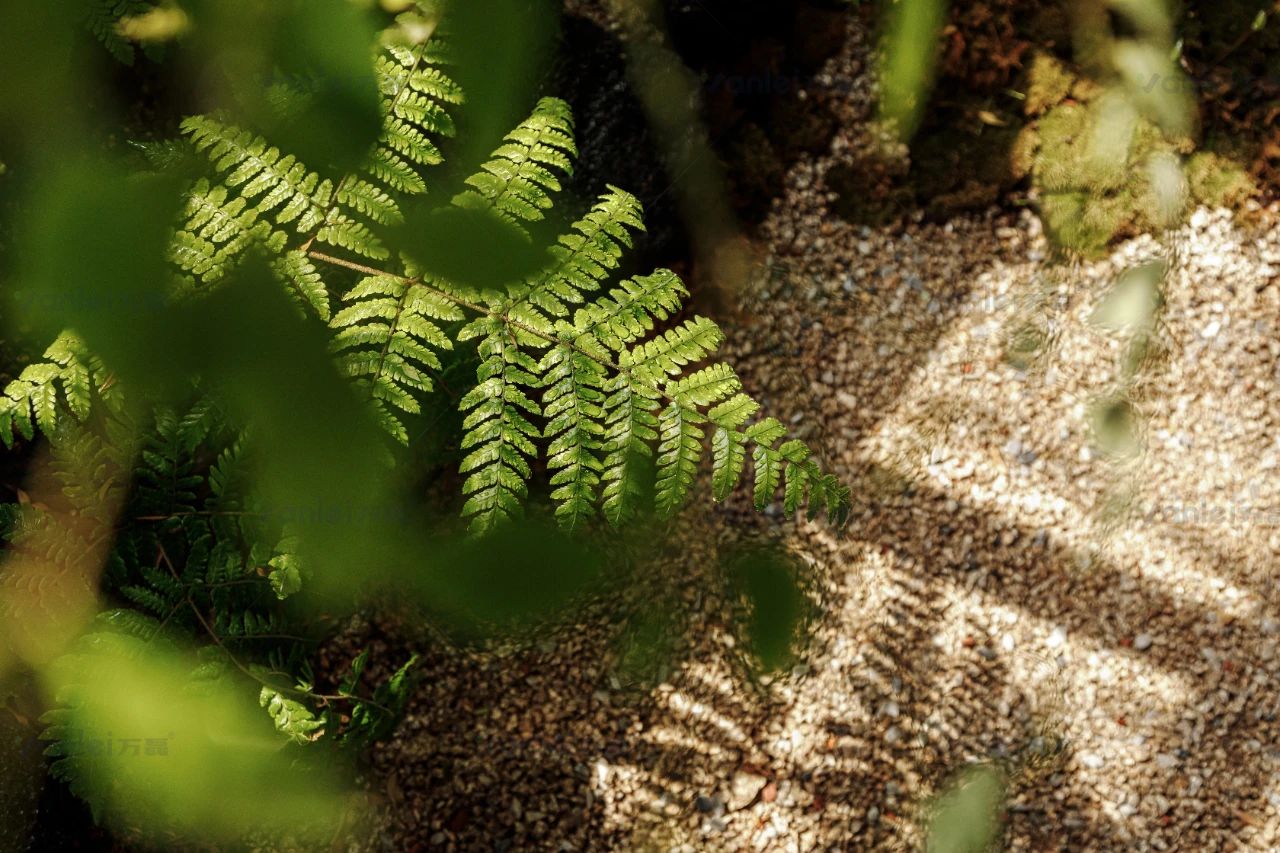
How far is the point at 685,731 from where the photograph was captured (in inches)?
109

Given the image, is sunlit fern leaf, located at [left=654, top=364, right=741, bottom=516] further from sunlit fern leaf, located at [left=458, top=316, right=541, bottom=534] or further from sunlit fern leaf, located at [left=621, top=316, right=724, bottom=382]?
sunlit fern leaf, located at [left=458, top=316, right=541, bottom=534]

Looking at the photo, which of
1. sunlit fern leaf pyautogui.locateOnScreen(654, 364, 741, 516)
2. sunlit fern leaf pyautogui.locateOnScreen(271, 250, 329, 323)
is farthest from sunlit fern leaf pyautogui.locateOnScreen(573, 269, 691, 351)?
sunlit fern leaf pyautogui.locateOnScreen(271, 250, 329, 323)

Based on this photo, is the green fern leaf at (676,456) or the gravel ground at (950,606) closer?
the green fern leaf at (676,456)

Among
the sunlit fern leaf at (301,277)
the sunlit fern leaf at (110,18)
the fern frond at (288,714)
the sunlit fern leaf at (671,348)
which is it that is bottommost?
the fern frond at (288,714)

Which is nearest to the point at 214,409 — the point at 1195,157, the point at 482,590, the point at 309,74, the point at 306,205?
the point at 306,205

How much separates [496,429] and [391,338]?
11.0 inches

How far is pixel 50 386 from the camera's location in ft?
6.03

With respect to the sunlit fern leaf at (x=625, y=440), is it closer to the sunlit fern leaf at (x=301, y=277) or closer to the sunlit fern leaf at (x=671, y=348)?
the sunlit fern leaf at (x=671, y=348)

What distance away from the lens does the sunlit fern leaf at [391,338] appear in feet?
5.89

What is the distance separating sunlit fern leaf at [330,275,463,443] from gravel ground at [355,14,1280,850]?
1180 mm

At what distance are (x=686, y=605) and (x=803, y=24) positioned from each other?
1.88 m

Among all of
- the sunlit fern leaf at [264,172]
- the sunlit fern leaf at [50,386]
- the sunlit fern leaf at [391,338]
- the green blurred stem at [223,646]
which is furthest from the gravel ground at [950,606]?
the sunlit fern leaf at [264,172]

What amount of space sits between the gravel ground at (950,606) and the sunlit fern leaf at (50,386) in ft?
4.22

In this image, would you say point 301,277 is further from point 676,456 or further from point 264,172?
point 676,456
